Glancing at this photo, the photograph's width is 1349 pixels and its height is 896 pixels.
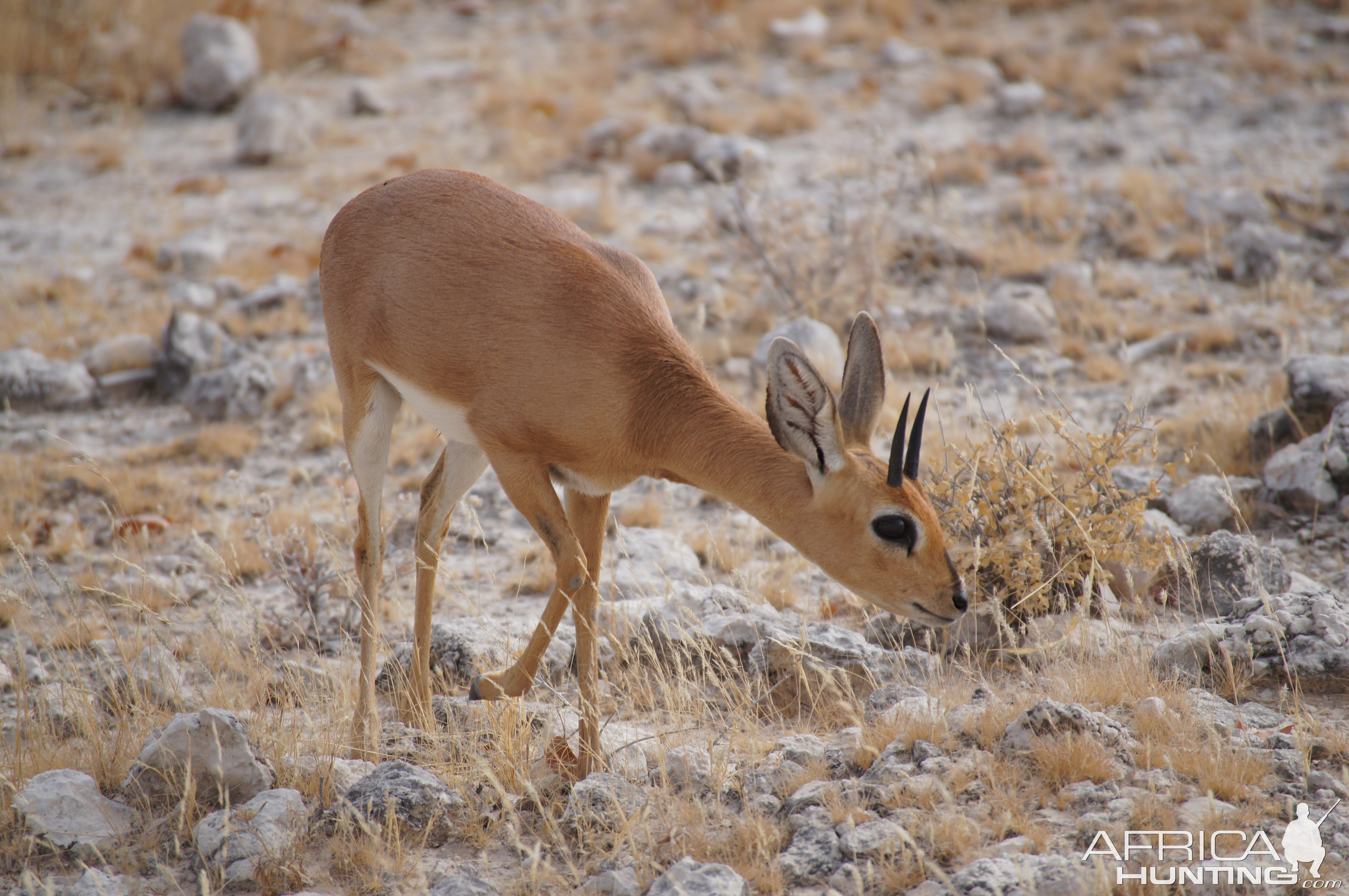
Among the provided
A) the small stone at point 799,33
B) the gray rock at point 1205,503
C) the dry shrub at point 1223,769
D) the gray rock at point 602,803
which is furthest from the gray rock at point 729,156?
the dry shrub at point 1223,769

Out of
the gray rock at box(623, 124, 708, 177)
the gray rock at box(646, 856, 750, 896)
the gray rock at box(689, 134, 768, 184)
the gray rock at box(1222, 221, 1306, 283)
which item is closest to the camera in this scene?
the gray rock at box(646, 856, 750, 896)

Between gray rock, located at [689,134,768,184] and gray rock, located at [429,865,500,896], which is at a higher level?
gray rock, located at [689,134,768,184]

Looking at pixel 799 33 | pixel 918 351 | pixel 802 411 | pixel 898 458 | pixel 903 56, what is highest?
pixel 799 33

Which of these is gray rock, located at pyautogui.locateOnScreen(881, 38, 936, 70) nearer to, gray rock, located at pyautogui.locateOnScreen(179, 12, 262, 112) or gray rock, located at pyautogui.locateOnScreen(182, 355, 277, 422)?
gray rock, located at pyautogui.locateOnScreen(179, 12, 262, 112)

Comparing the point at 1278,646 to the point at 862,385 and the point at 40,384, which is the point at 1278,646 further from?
the point at 40,384

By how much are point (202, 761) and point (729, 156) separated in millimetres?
9058

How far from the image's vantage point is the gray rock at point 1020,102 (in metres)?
13.1

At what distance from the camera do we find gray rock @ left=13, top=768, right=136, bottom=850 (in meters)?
3.80

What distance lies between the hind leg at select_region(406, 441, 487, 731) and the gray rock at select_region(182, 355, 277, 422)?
3615 mm

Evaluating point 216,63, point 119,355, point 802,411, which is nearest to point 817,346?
point 802,411

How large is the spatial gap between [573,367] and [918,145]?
349 inches

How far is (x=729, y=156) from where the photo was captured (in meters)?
11.6

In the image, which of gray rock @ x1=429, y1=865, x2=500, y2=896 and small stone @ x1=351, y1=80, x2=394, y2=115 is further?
small stone @ x1=351, y1=80, x2=394, y2=115

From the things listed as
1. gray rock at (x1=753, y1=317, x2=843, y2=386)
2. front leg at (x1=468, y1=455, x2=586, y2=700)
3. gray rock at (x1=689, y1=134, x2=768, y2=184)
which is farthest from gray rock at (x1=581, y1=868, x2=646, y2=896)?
gray rock at (x1=689, y1=134, x2=768, y2=184)
